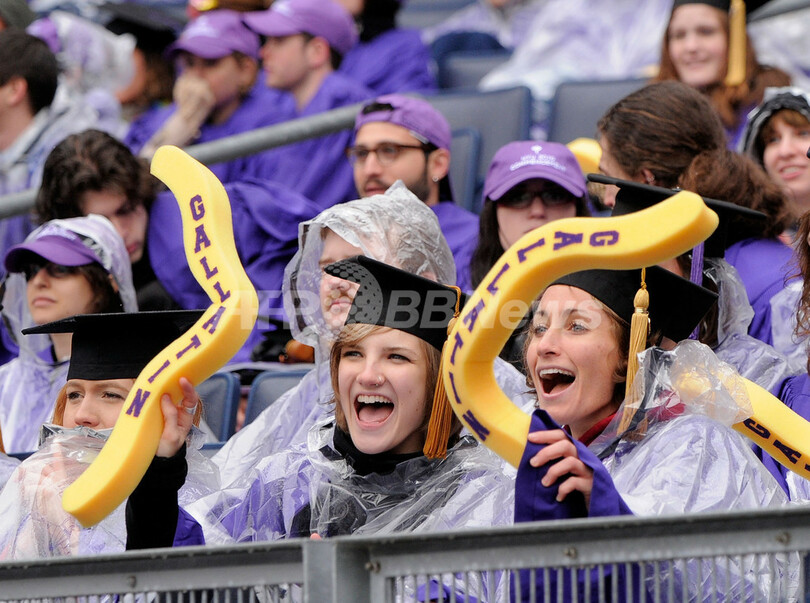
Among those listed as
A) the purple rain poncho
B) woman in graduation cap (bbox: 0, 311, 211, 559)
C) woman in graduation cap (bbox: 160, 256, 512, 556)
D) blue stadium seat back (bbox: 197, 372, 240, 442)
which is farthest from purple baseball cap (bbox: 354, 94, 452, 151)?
woman in graduation cap (bbox: 0, 311, 211, 559)

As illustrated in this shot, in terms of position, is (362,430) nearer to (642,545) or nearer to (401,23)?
(642,545)

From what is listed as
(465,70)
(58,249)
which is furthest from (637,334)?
(465,70)

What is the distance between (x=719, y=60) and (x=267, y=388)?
203 cm

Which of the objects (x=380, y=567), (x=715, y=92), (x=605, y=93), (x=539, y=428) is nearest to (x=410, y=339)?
(x=539, y=428)

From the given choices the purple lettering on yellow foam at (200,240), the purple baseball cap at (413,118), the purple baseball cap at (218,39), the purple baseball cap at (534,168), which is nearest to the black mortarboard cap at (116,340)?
the purple lettering on yellow foam at (200,240)

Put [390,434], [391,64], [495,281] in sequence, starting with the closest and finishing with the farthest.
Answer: [495,281] → [390,434] → [391,64]

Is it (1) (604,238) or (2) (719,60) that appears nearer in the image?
(1) (604,238)

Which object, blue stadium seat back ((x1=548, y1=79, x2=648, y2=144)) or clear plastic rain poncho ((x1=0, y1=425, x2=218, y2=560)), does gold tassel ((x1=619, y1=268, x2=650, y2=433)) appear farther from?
blue stadium seat back ((x1=548, y1=79, x2=648, y2=144))

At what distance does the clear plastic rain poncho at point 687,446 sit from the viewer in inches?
85.2

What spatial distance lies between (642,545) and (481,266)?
7.30 feet

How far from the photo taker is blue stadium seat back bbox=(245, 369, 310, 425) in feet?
12.0

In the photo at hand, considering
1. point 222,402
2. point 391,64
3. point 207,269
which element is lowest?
point 222,402

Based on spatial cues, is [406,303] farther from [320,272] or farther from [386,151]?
[386,151]

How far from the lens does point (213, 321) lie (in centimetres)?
215
